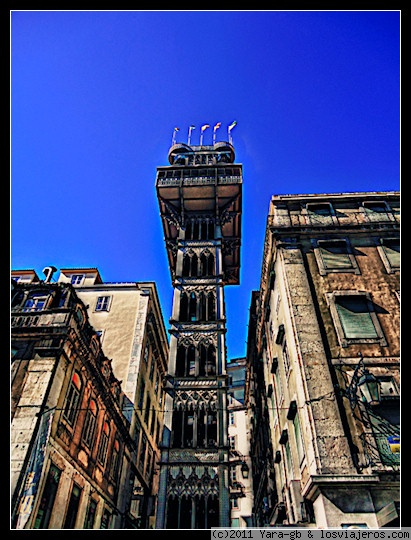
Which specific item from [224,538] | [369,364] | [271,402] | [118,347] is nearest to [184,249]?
[118,347]

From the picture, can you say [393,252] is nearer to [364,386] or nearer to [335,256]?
[335,256]

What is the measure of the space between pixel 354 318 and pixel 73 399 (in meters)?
13.9

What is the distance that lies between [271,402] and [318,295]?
8.53 metres

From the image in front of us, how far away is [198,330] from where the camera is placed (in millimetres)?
28250

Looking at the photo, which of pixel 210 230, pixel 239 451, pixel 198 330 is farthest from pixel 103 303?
pixel 239 451

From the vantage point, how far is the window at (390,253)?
18.3 metres

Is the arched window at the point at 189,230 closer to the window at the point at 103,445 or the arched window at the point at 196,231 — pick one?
the arched window at the point at 196,231

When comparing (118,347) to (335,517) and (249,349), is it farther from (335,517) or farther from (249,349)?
(335,517)

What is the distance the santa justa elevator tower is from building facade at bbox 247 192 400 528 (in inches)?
142

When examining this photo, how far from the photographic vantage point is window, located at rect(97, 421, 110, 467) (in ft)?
69.1

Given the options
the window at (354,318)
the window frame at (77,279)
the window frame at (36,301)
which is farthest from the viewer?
the window frame at (77,279)

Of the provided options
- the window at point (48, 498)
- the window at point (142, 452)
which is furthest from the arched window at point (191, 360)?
the window at point (48, 498)

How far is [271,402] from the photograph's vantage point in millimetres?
22219

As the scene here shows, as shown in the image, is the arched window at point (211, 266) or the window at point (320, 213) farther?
the arched window at point (211, 266)
